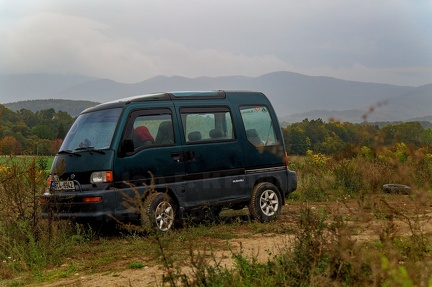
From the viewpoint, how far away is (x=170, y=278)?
455cm

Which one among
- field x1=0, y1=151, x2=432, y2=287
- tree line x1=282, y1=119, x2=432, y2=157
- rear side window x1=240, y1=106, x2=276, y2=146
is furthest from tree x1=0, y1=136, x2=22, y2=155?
tree line x1=282, y1=119, x2=432, y2=157

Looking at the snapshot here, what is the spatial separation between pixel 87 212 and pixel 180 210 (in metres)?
1.55

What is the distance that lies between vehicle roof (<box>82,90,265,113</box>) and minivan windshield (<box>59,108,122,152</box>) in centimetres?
14

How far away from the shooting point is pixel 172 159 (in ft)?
32.4

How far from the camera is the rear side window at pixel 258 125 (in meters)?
11.2

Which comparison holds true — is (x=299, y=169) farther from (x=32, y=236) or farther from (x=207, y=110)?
(x=32, y=236)

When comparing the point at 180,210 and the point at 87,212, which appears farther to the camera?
the point at 180,210

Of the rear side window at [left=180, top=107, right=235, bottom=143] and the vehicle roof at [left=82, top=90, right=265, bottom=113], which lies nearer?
the vehicle roof at [left=82, top=90, right=265, bottom=113]

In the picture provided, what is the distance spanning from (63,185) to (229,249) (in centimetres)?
428

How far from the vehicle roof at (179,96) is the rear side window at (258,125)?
11.8 inches

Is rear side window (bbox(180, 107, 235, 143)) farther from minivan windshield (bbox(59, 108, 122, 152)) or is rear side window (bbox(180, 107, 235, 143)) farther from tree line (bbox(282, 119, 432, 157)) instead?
tree line (bbox(282, 119, 432, 157))

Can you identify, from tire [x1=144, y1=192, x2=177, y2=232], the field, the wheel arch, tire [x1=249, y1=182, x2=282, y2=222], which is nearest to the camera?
the field

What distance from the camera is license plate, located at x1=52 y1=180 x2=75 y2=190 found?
9508 mm

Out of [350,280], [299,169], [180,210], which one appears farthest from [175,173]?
[299,169]
